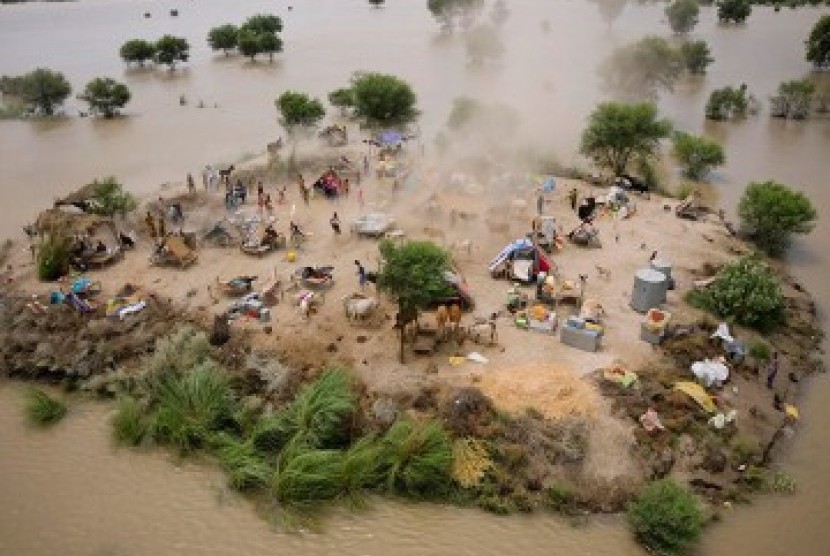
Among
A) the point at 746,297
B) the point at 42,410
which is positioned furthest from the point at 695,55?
the point at 42,410

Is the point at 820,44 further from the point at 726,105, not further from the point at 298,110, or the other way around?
the point at 298,110

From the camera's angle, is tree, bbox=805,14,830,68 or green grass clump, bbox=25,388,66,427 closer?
green grass clump, bbox=25,388,66,427

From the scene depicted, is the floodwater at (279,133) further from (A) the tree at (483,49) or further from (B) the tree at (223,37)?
(B) the tree at (223,37)

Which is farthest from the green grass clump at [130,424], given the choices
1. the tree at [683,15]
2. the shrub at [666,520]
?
the tree at [683,15]

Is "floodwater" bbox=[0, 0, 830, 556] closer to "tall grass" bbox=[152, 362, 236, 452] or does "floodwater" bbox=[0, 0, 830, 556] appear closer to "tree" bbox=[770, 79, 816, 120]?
"tall grass" bbox=[152, 362, 236, 452]

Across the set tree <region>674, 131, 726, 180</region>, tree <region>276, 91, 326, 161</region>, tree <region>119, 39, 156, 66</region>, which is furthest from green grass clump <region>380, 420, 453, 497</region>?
tree <region>119, 39, 156, 66</region>

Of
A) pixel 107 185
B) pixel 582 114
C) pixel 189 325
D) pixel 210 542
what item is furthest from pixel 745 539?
pixel 582 114
